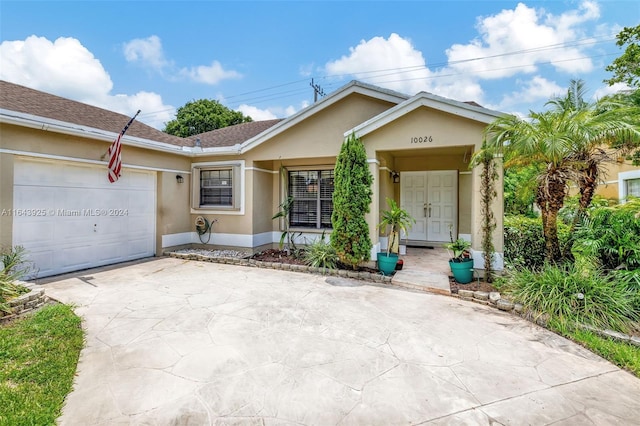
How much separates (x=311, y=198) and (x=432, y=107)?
4.90 m

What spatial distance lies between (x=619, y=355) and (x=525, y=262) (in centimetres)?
326

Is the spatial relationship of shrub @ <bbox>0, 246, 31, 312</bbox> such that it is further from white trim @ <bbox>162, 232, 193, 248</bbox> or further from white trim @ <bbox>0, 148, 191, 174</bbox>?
white trim @ <bbox>162, 232, 193, 248</bbox>

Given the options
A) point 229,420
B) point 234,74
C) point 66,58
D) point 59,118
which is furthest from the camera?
point 234,74

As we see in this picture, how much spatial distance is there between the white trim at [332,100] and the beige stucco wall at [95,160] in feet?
8.93

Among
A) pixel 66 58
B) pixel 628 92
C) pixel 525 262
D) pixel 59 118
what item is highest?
pixel 66 58

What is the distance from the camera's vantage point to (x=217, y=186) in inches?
405

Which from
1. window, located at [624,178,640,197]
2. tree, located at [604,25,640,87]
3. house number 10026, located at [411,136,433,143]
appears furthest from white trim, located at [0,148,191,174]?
window, located at [624,178,640,197]

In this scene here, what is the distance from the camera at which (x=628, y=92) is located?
7.67 m

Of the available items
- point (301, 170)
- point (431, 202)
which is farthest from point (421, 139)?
point (301, 170)

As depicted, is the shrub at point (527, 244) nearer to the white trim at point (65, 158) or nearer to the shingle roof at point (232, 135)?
the shingle roof at point (232, 135)

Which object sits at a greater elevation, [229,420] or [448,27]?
[448,27]

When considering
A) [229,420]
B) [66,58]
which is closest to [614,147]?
[229,420]

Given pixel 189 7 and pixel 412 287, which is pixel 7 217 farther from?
pixel 412 287

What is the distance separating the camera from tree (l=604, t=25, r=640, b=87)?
299 inches
